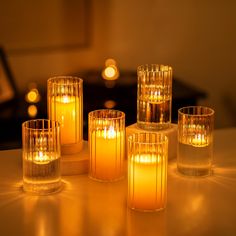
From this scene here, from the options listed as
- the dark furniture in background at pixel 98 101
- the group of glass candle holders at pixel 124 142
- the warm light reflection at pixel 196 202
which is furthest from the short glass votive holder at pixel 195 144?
the dark furniture in background at pixel 98 101

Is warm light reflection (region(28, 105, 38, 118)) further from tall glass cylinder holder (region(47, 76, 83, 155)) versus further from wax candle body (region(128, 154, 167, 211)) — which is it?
wax candle body (region(128, 154, 167, 211))

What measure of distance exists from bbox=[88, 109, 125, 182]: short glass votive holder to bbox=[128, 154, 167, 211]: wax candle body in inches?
5.5

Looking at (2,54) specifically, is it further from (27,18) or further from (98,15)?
(98,15)

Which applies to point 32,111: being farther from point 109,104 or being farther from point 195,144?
point 195,144

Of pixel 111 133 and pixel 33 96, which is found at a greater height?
pixel 111 133

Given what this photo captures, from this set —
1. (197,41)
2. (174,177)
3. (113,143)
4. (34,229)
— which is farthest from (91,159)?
(197,41)

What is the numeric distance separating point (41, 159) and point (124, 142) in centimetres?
20

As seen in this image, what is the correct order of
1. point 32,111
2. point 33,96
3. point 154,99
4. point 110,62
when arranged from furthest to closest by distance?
point 110,62 → point 33,96 → point 32,111 → point 154,99

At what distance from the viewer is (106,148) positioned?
4.79ft

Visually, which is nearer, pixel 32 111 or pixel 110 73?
pixel 32 111

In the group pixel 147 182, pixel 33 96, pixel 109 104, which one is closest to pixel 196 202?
pixel 147 182

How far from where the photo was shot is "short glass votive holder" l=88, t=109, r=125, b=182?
1462 millimetres

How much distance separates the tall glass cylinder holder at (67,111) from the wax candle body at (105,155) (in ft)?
0.26

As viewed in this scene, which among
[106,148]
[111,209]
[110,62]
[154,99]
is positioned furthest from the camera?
[110,62]
